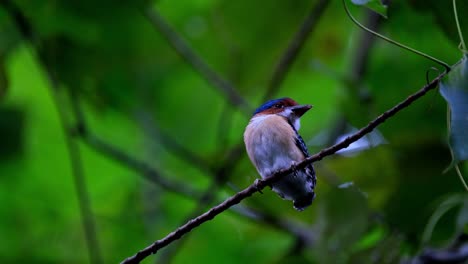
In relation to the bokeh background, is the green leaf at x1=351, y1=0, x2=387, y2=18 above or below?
below

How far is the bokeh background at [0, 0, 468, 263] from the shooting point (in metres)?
5.00

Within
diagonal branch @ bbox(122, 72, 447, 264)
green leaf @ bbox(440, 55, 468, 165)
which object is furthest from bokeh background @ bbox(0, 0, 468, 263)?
green leaf @ bbox(440, 55, 468, 165)

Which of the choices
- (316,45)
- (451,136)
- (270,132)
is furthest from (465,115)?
(316,45)

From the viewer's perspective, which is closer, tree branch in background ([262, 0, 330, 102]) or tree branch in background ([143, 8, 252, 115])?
tree branch in background ([262, 0, 330, 102])

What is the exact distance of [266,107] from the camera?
14.2 feet

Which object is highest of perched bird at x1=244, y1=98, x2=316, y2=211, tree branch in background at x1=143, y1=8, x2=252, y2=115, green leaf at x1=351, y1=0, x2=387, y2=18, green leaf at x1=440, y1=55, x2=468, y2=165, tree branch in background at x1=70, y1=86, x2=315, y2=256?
tree branch in background at x1=143, y1=8, x2=252, y2=115

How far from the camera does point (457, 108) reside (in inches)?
92.0

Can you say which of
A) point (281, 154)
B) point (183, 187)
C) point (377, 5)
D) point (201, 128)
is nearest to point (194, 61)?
point (183, 187)

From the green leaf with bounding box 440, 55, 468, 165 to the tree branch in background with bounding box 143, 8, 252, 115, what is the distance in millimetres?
3452

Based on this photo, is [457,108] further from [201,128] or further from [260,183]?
[201,128]

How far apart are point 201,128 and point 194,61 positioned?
3.93 feet

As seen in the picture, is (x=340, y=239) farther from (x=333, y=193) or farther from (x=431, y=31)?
(x=431, y=31)

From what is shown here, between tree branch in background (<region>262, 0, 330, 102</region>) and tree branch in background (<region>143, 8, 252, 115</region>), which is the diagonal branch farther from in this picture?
tree branch in background (<region>143, 8, 252, 115</region>)

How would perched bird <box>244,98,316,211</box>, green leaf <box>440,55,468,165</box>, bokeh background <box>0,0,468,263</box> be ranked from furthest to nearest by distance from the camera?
bokeh background <box>0,0,468,263</box>, perched bird <box>244,98,316,211</box>, green leaf <box>440,55,468,165</box>
